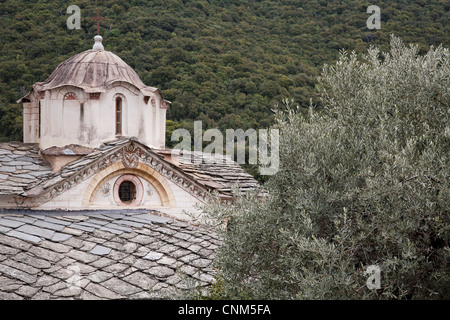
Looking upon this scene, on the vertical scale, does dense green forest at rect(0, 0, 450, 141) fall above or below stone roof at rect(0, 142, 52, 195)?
above

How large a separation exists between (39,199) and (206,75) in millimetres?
17929

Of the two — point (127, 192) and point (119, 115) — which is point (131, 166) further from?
point (119, 115)

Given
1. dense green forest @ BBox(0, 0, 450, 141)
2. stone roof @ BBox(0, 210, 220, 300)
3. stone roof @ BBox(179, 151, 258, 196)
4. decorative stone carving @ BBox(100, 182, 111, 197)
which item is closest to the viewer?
stone roof @ BBox(0, 210, 220, 300)

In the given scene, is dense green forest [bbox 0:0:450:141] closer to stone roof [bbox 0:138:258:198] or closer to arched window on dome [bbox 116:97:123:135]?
stone roof [bbox 0:138:258:198]

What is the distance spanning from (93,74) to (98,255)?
20.8 ft

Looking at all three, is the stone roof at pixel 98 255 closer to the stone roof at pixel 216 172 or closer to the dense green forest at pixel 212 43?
the stone roof at pixel 216 172

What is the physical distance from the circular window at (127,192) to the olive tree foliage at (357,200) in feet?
20.8

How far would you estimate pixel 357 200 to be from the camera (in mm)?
7695

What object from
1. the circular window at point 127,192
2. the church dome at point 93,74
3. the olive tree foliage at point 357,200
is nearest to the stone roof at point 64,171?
the circular window at point 127,192

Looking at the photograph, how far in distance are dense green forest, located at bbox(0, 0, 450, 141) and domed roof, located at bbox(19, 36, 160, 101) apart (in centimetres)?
837

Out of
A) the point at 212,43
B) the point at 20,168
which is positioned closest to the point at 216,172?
the point at 20,168

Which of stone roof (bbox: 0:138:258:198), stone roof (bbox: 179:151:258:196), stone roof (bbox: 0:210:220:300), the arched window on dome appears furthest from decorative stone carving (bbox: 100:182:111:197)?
the arched window on dome

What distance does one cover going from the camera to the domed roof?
16.3 metres
